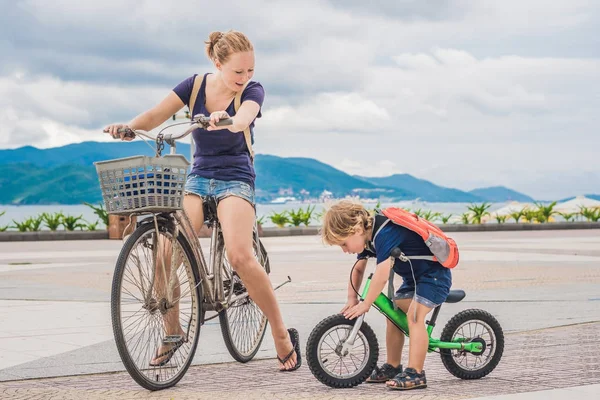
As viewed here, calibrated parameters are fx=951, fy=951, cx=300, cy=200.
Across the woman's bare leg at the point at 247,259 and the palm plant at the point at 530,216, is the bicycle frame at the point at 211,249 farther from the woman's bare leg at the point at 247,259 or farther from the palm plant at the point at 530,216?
the palm plant at the point at 530,216

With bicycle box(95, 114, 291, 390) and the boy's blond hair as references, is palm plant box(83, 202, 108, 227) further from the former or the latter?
the boy's blond hair

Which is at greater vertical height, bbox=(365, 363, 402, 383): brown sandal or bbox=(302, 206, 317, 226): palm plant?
bbox=(302, 206, 317, 226): palm plant

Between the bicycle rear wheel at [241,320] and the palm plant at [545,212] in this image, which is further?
the palm plant at [545,212]

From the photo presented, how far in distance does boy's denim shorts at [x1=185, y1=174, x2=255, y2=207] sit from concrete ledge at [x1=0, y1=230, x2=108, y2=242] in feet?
70.1

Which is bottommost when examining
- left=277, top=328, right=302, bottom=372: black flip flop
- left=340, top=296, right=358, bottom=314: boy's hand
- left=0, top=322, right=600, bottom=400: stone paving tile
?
left=0, top=322, right=600, bottom=400: stone paving tile

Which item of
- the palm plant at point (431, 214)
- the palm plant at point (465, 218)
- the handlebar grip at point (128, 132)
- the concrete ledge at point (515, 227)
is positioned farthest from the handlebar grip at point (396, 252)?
the palm plant at point (465, 218)

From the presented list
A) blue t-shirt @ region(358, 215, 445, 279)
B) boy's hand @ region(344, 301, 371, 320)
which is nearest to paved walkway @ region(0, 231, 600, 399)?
boy's hand @ region(344, 301, 371, 320)

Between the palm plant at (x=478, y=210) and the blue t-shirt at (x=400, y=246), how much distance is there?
92.3 ft

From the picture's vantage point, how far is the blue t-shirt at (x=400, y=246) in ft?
16.5

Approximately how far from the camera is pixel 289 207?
3203 centimetres

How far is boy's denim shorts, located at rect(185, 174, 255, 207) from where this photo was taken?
529 cm

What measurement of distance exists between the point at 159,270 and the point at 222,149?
0.82 metres

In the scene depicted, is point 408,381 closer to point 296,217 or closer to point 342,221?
point 342,221

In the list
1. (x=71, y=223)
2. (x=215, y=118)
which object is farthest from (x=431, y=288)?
(x=71, y=223)
